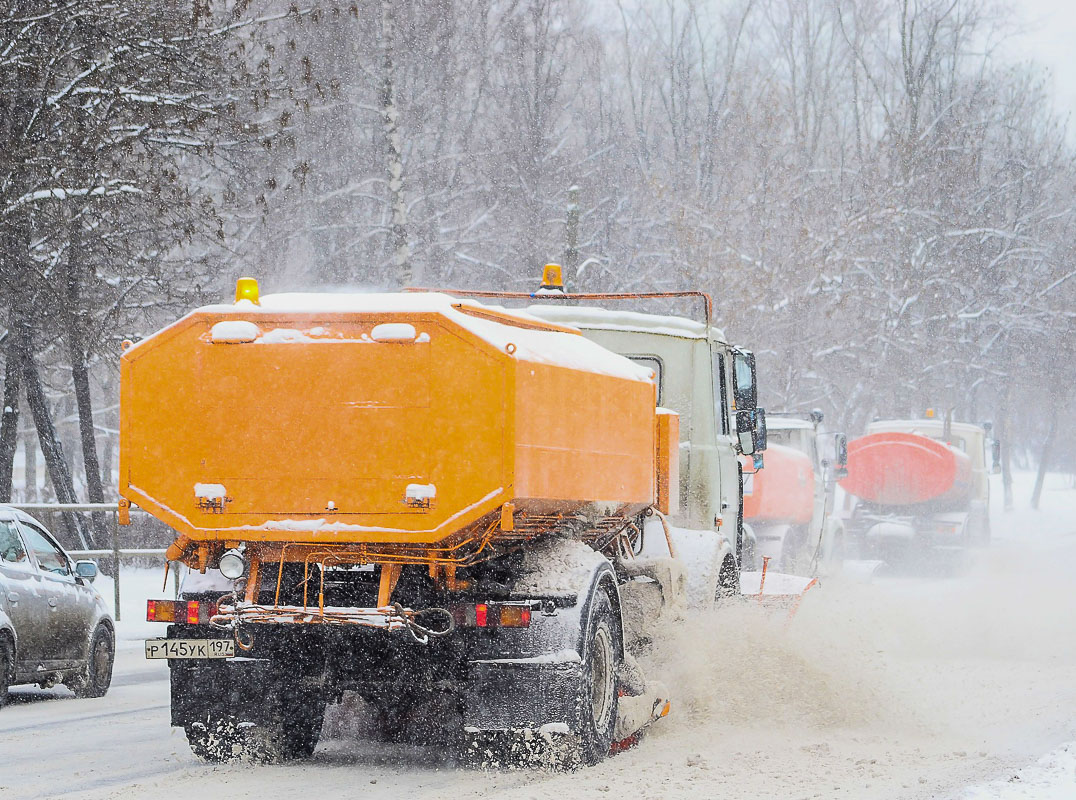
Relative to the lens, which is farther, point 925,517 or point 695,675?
point 925,517

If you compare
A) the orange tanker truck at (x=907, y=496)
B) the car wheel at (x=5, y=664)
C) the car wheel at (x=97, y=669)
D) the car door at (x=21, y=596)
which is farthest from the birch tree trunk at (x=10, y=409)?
the orange tanker truck at (x=907, y=496)

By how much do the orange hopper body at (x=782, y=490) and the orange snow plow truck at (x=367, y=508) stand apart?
9.86 meters

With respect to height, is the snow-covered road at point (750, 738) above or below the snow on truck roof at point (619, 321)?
below

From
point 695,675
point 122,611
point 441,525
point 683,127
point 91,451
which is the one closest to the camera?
point 441,525

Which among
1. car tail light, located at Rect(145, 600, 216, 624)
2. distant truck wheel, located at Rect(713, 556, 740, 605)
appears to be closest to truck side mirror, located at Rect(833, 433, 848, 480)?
distant truck wheel, located at Rect(713, 556, 740, 605)

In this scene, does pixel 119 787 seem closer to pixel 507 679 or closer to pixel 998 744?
pixel 507 679

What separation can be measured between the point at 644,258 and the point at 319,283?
8627mm

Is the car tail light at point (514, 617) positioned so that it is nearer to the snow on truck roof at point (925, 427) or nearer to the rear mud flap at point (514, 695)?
the rear mud flap at point (514, 695)

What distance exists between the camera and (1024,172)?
43.5 m

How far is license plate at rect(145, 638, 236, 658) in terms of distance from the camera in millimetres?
7320

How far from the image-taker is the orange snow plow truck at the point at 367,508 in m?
7.01

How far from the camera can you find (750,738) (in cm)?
889

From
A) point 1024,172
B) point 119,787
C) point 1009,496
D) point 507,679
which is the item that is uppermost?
point 1024,172

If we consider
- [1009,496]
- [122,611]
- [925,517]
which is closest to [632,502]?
[122,611]
